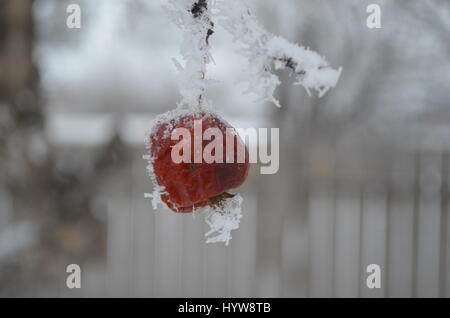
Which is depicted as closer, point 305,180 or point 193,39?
point 193,39

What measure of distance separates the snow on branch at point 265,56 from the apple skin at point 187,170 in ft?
0.11

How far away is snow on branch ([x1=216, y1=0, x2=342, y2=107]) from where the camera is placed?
25 centimetres

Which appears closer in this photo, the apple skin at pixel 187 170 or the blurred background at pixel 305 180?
the apple skin at pixel 187 170

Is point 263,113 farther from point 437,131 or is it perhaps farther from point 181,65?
point 181,65

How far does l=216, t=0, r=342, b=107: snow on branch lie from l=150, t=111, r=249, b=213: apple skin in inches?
1.3

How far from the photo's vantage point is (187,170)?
0.27 m

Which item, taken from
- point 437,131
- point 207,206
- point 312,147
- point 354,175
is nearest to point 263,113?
point 312,147

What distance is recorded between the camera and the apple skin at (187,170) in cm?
27

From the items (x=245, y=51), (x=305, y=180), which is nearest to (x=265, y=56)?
(x=245, y=51)

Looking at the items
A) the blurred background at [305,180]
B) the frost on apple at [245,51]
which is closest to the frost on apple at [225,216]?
the frost on apple at [245,51]

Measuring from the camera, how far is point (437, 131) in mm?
1767

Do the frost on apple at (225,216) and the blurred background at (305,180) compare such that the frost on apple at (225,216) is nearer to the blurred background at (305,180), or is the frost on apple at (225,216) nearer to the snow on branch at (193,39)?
the snow on branch at (193,39)

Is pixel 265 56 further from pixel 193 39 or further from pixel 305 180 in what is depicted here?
pixel 305 180

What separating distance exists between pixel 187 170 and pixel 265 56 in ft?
0.24
